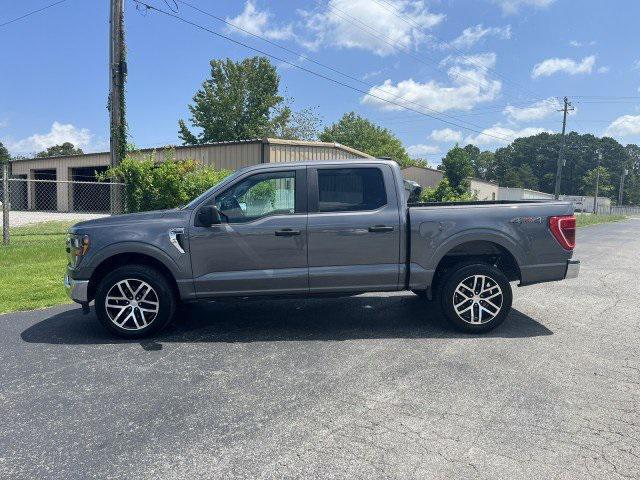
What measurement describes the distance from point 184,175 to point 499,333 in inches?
404

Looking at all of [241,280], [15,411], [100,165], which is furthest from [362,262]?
[100,165]

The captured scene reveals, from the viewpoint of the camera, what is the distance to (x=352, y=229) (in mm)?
5344

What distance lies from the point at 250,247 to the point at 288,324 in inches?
46.8

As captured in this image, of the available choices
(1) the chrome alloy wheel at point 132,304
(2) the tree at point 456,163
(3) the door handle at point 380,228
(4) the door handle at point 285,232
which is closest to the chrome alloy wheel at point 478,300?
(3) the door handle at point 380,228

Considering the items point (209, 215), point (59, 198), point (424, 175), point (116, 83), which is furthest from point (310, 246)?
point (424, 175)

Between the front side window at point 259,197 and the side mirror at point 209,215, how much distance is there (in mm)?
177

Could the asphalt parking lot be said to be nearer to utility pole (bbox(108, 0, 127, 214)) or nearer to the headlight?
the headlight

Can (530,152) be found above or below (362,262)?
above

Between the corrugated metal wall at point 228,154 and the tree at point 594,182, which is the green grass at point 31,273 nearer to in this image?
the corrugated metal wall at point 228,154

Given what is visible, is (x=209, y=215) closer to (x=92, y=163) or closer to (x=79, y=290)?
(x=79, y=290)

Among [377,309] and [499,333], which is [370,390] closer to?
[499,333]

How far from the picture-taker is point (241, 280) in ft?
17.4

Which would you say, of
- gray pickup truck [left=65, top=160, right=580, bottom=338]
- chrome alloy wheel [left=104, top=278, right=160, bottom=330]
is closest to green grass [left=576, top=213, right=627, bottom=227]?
gray pickup truck [left=65, top=160, right=580, bottom=338]

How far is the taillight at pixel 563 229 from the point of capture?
18.1 feet
